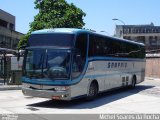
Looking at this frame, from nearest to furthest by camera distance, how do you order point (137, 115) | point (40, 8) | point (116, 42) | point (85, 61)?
point (137, 115), point (85, 61), point (116, 42), point (40, 8)

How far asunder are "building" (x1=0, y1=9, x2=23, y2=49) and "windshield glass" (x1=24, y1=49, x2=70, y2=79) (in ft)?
138

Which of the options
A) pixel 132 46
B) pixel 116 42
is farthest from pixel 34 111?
pixel 132 46

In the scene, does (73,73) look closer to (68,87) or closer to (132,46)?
(68,87)

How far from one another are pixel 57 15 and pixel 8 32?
25103 millimetres

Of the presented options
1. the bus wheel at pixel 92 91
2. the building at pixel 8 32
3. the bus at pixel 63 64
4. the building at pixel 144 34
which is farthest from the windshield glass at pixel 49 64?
the building at pixel 144 34

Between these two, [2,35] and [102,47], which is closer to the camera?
[102,47]

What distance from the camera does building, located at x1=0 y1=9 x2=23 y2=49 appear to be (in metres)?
58.0

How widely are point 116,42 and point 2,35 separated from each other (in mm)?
39564

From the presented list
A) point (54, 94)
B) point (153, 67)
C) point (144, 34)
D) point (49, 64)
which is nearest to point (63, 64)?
point (49, 64)

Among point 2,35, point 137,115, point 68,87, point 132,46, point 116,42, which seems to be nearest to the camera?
point 137,115

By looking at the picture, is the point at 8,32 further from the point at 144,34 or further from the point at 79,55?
the point at 144,34

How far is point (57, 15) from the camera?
123 feet

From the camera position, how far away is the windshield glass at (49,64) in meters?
14.8

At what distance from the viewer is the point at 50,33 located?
15.6m
